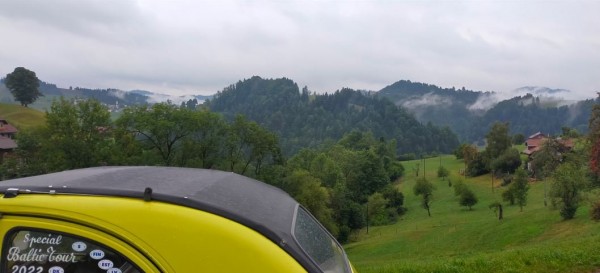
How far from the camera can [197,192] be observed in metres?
3.10

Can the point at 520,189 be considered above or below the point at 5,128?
below

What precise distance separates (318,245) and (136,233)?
1.37m

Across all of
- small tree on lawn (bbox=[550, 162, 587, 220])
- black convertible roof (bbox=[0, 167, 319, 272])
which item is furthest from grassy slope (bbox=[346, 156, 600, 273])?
black convertible roof (bbox=[0, 167, 319, 272])

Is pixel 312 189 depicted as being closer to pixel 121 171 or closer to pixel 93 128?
pixel 93 128

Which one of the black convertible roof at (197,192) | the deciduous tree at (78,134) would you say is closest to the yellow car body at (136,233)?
the black convertible roof at (197,192)

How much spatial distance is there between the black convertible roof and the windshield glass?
10 cm

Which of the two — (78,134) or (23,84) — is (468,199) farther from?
(23,84)

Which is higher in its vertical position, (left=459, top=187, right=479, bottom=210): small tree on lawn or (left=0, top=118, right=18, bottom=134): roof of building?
(left=0, top=118, right=18, bottom=134): roof of building

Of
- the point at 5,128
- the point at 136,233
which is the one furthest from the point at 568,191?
the point at 5,128

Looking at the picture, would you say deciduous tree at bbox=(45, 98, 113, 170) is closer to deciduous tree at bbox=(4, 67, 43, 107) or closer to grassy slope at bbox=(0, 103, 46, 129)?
grassy slope at bbox=(0, 103, 46, 129)

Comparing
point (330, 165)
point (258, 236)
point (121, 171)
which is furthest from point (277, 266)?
point (330, 165)

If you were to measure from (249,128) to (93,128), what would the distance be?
42.6 ft

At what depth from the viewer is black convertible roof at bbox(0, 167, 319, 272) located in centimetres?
286

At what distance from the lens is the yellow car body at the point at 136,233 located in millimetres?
2715
